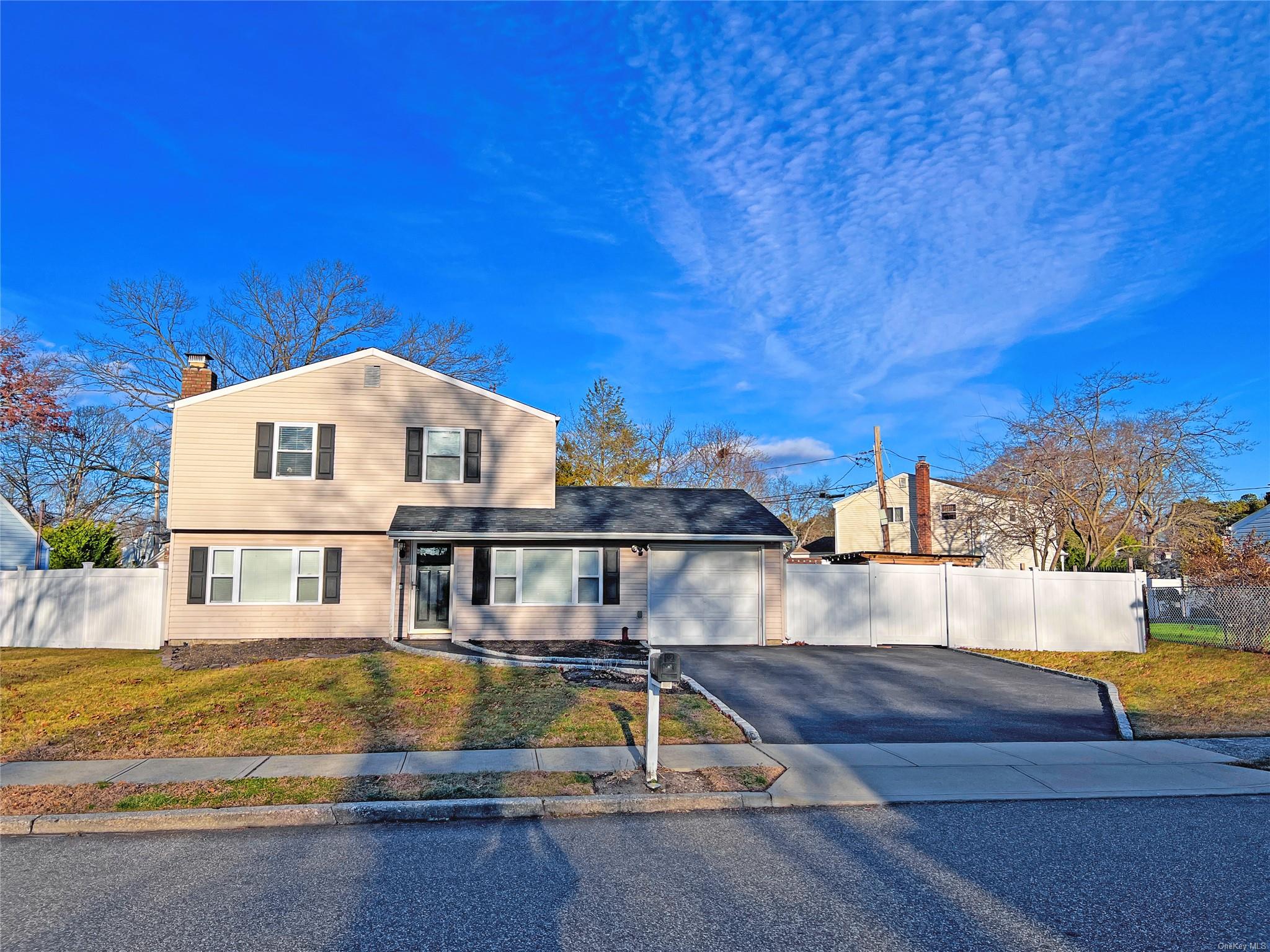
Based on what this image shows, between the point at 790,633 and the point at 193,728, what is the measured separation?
43.5 feet

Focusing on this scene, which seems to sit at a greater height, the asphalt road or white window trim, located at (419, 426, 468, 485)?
white window trim, located at (419, 426, 468, 485)

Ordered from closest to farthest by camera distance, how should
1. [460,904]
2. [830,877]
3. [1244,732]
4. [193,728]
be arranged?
[460,904] < [830,877] < [193,728] < [1244,732]

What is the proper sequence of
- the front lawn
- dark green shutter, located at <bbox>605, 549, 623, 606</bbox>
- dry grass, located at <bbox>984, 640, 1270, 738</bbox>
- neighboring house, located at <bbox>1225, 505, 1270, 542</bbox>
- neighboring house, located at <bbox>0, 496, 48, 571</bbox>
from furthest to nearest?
neighboring house, located at <bbox>1225, 505, 1270, 542</bbox>
neighboring house, located at <bbox>0, 496, 48, 571</bbox>
dark green shutter, located at <bbox>605, 549, 623, 606</bbox>
dry grass, located at <bbox>984, 640, 1270, 738</bbox>
the front lawn

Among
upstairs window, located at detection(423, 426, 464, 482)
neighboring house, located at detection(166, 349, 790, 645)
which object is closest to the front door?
neighboring house, located at detection(166, 349, 790, 645)

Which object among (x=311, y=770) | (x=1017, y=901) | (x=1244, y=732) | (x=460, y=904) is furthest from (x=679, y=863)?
(x=1244, y=732)

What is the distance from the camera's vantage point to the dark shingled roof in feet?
59.9

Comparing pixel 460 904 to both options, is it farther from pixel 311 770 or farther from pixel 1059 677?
pixel 1059 677

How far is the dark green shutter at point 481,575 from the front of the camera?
1855 centimetres

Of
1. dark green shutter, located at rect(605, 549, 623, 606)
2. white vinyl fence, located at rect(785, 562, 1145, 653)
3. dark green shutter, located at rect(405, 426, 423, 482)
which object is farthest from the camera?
dark green shutter, located at rect(405, 426, 423, 482)

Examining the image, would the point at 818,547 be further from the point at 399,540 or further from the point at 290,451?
the point at 290,451

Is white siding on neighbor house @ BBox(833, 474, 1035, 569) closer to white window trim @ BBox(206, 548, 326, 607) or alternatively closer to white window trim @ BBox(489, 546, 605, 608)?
white window trim @ BBox(489, 546, 605, 608)

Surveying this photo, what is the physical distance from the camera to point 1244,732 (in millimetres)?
10305

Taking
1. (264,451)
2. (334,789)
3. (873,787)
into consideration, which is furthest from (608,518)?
(334,789)

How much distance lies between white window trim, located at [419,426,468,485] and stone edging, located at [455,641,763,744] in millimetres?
4078
